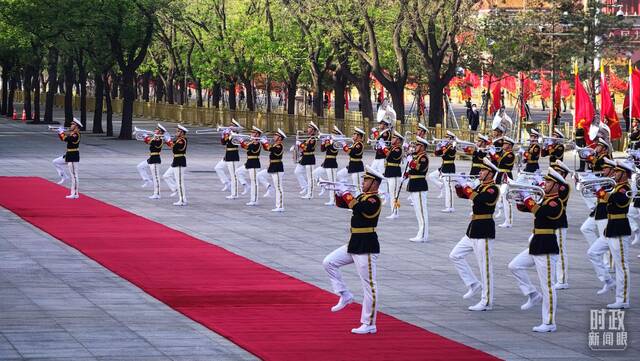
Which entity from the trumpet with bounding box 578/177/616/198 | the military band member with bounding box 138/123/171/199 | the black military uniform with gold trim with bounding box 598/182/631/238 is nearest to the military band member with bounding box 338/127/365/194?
the military band member with bounding box 138/123/171/199

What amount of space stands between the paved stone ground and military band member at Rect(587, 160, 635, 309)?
0.56 m

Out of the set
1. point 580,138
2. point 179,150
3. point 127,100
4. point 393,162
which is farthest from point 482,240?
point 127,100

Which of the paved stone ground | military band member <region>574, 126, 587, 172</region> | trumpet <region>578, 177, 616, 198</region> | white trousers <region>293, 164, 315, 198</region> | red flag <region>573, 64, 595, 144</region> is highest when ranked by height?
red flag <region>573, 64, 595, 144</region>

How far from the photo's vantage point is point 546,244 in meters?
17.0

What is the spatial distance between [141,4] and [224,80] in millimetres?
15646

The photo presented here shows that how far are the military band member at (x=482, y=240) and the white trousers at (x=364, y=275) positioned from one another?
1.95 m

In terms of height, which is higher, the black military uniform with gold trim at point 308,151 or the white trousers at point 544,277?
the black military uniform with gold trim at point 308,151

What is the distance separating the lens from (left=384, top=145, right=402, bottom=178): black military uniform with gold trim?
1164 inches

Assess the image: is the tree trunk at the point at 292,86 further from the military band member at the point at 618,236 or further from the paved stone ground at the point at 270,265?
the military band member at the point at 618,236

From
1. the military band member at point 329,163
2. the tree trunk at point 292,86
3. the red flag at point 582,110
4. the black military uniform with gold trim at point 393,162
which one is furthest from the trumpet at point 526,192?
the tree trunk at point 292,86

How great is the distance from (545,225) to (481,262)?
1.49 m

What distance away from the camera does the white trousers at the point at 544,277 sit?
16.7m

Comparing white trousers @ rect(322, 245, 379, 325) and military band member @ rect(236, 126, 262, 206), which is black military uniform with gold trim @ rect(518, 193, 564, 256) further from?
military band member @ rect(236, 126, 262, 206)

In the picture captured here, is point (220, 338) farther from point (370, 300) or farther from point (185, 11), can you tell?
point (185, 11)
